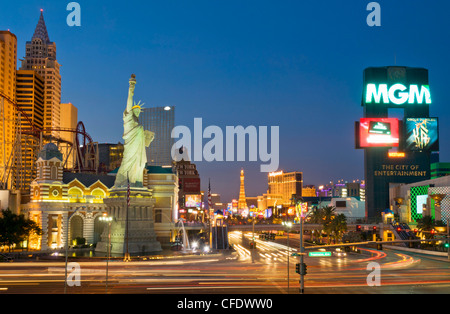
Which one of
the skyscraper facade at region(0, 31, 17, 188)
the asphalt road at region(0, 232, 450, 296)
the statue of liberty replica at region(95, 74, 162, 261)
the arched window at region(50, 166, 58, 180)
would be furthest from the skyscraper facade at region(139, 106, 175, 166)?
the asphalt road at region(0, 232, 450, 296)

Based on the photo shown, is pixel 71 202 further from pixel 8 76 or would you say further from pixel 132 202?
pixel 8 76

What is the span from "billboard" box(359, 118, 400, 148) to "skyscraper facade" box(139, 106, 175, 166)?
100364 mm

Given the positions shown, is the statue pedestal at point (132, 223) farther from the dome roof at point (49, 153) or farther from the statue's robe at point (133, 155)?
the dome roof at point (49, 153)

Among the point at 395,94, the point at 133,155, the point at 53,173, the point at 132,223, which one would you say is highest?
the point at 395,94

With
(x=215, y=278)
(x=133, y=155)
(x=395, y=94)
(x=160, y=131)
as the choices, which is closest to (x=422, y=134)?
(x=395, y=94)

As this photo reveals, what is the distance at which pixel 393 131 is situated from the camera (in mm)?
110000

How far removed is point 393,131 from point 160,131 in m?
110

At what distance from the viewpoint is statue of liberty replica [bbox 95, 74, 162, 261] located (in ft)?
219

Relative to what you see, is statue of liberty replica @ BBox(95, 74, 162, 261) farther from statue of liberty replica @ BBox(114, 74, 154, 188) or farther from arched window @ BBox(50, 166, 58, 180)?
arched window @ BBox(50, 166, 58, 180)

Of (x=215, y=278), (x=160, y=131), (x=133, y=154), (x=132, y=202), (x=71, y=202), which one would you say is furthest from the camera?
(x=160, y=131)

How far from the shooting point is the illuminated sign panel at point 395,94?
12038cm

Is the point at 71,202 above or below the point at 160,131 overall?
below
